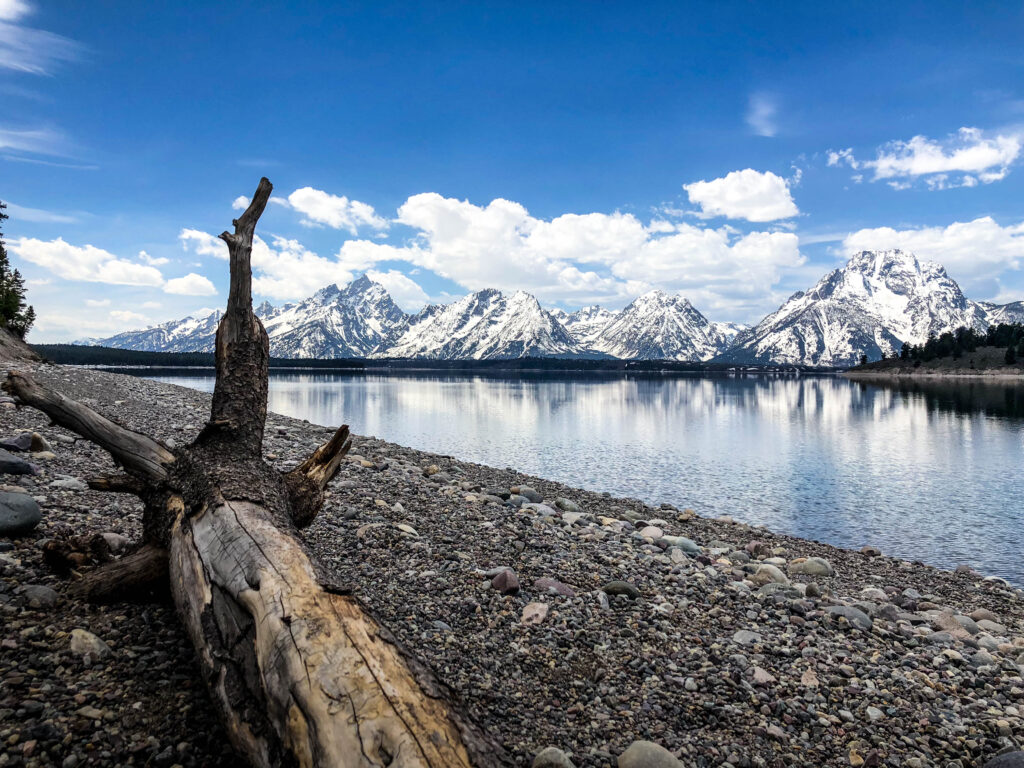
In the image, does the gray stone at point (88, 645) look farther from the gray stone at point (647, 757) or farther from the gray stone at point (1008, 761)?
the gray stone at point (1008, 761)

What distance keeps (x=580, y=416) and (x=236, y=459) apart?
6441 cm

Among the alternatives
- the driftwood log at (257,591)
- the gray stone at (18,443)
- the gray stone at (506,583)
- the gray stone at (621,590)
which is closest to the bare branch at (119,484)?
the driftwood log at (257,591)

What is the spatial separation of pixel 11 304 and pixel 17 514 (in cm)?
7067

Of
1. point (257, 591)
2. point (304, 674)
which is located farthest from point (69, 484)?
point (304, 674)

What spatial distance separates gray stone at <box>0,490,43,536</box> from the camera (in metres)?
7.90

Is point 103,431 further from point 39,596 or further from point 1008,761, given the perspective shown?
point 1008,761

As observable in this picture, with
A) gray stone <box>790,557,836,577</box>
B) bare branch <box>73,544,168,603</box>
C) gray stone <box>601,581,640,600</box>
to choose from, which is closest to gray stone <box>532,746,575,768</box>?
gray stone <box>601,581,640,600</box>

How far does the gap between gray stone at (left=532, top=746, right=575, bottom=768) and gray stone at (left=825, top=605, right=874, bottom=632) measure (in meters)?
6.29

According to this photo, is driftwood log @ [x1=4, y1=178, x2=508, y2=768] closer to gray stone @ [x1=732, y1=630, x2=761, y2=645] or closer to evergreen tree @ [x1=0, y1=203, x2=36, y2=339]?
gray stone @ [x1=732, y1=630, x2=761, y2=645]

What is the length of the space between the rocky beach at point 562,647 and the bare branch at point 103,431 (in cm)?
103

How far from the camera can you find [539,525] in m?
13.1

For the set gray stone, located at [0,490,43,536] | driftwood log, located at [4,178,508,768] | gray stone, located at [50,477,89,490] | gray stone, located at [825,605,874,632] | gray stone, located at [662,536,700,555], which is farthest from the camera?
gray stone, located at [662,536,700,555]

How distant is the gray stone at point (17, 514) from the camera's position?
25.9 ft

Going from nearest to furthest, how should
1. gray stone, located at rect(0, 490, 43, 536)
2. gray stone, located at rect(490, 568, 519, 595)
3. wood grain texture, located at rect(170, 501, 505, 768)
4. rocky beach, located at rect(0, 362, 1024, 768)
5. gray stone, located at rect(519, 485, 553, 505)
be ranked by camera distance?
1. wood grain texture, located at rect(170, 501, 505, 768)
2. rocky beach, located at rect(0, 362, 1024, 768)
3. gray stone, located at rect(0, 490, 43, 536)
4. gray stone, located at rect(490, 568, 519, 595)
5. gray stone, located at rect(519, 485, 553, 505)
